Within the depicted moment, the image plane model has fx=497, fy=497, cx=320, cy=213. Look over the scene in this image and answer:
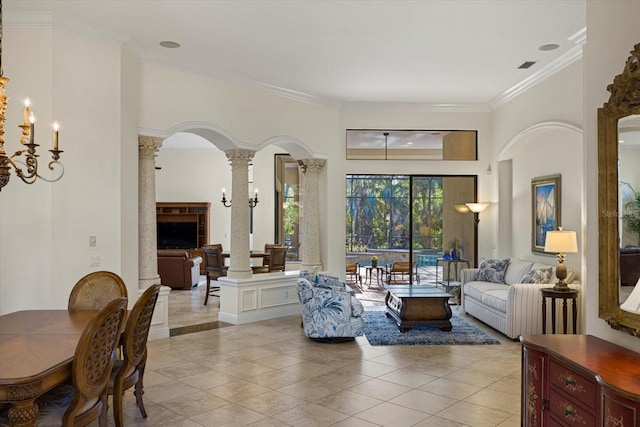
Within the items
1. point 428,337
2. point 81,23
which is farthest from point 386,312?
point 81,23

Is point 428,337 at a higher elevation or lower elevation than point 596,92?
lower

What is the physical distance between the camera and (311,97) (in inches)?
324

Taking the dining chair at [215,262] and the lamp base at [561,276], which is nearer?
the lamp base at [561,276]

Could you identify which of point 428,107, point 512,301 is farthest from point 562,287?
point 428,107

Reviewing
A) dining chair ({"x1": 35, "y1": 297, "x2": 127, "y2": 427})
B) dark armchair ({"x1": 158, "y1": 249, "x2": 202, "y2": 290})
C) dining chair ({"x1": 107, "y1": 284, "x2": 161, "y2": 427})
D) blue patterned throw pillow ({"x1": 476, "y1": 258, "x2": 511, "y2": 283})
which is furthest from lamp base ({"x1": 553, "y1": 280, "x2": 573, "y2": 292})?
dark armchair ({"x1": 158, "y1": 249, "x2": 202, "y2": 290})

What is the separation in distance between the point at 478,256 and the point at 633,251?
21.0 ft

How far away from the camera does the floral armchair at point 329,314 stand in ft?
20.2

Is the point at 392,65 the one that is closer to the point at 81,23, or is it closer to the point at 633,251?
the point at 81,23

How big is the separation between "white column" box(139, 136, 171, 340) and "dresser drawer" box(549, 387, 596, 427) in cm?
484

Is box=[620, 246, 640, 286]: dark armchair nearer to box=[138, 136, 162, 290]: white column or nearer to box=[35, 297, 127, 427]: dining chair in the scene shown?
box=[35, 297, 127, 427]: dining chair

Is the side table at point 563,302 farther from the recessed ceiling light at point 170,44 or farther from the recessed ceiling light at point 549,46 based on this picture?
the recessed ceiling light at point 170,44

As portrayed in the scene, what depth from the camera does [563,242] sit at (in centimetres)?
564

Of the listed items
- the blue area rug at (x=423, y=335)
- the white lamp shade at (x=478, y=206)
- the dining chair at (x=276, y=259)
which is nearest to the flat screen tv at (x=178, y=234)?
the dining chair at (x=276, y=259)

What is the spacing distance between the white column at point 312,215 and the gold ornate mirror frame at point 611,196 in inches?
227
